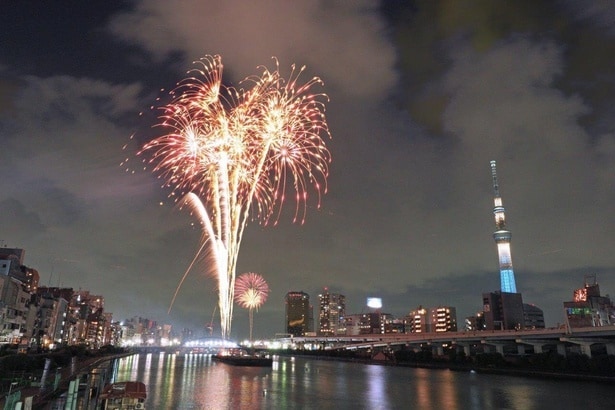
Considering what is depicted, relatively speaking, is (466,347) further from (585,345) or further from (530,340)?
(585,345)

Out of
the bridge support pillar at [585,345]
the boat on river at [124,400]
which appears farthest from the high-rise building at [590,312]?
the boat on river at [124,400]

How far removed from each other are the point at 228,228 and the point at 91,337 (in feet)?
579

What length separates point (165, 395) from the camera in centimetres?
5581

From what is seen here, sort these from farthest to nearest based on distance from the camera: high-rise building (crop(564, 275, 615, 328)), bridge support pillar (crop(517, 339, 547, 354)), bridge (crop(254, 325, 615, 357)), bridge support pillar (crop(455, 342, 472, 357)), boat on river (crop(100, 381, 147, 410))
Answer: high-rise building (crop(564, 275, 615, 328))
bridge support pillar (crop(455, 342, 472, 357))
bridge support pillar (crop(517, 339, 547, 354))
bridge (crop(254, 325, 615, 357))
boat on river (crop(100, 381, 147, 410))

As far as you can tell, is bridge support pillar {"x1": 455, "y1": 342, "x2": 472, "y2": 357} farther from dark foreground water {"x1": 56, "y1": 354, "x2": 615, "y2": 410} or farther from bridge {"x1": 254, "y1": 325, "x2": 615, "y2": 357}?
dark foreground water {"x1": 56, "y1": 354, "x2": 615, "y2": 410}

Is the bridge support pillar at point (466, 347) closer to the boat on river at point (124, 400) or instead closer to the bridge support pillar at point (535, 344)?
the bridge support pillar at point (535, 344)

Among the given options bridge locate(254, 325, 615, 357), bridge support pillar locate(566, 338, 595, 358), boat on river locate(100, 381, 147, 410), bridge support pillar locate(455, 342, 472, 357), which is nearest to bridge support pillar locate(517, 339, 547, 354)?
bridge locate(254, 325, 615, 357)

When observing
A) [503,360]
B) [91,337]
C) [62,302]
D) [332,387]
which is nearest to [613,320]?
[503,360]

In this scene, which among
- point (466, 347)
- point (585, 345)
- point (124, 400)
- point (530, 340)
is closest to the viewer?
point (124, 400)

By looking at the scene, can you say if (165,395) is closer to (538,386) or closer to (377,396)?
(377,396)

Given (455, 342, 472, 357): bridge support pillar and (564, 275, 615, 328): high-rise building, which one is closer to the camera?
(455, 342, 472, 357): bridge support pillar

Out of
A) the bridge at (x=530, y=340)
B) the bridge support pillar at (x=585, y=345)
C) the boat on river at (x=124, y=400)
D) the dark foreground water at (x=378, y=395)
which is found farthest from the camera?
the bridge support pillar at (x=585, y=345)

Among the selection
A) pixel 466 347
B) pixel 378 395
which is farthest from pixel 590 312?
pixel 378 395

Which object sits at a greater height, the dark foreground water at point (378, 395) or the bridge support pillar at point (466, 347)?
the bridge support pillar at point (466, 347)
